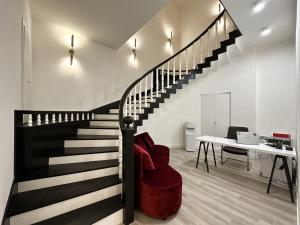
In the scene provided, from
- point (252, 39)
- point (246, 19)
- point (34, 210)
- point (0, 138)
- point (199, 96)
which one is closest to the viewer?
point (0, 138)

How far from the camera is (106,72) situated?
16.0 feet

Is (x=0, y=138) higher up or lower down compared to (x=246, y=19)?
lower down

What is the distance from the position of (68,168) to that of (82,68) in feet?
9.90

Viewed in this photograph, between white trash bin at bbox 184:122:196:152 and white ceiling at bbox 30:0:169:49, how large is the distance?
3415 mm

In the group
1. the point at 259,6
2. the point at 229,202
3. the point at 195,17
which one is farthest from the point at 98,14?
the point at 195,17

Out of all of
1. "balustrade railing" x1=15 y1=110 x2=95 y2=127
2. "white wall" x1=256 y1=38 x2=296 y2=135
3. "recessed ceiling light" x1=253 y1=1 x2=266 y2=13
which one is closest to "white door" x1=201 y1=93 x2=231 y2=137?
"white wall" x1=256 y1=38 x2=296 y2=135

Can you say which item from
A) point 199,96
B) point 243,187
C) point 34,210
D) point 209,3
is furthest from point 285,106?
point 34,210

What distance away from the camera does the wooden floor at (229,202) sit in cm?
199

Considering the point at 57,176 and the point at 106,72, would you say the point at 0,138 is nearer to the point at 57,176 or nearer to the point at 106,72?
the point at 57,176

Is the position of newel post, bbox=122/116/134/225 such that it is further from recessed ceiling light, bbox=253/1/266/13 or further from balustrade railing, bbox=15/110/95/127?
recessed ceiling light, bbox=253/1/266/13

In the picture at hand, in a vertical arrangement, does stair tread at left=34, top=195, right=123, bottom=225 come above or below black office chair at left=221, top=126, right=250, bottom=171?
below

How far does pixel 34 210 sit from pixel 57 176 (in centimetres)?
46

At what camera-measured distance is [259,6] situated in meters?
2.69

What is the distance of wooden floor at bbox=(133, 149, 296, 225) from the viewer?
78.2 inches
